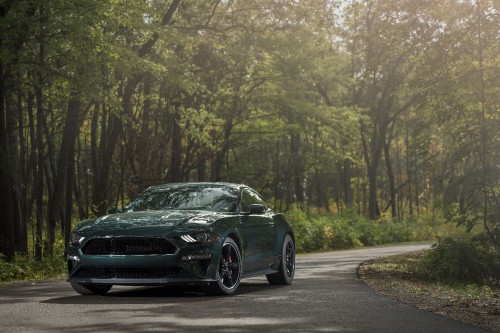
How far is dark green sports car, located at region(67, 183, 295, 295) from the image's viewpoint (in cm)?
1217

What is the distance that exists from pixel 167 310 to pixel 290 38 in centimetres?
2965

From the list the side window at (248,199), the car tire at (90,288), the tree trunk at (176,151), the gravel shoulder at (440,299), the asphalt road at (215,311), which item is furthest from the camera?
the tree trunk at (176,151)

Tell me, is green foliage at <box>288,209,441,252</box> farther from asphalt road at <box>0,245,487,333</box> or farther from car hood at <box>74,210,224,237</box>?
car hood at <box>74,210,224,237</box>

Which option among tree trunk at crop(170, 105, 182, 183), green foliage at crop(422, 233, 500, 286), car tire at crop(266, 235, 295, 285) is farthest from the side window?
tree trunk at crop(170, 105, 182, 183)

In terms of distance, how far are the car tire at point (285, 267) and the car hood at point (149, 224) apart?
2.63 metres

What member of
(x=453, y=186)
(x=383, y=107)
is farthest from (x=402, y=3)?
(x=383, y=107)

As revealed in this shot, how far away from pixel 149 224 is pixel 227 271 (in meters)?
1.36

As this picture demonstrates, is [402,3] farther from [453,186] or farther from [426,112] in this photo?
[453,186]

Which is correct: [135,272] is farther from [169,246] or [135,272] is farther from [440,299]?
[440,299]

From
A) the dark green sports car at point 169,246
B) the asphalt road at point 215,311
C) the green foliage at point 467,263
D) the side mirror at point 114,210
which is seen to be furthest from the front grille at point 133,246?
the green foliage at point 467,263

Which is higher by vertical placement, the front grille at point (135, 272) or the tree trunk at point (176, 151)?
the tree trunk at point (176, 151)

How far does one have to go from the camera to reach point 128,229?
1227 centimetres

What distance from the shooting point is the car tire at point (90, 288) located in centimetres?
1297

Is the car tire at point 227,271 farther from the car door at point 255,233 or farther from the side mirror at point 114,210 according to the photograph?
the side mirror at point 114,210
